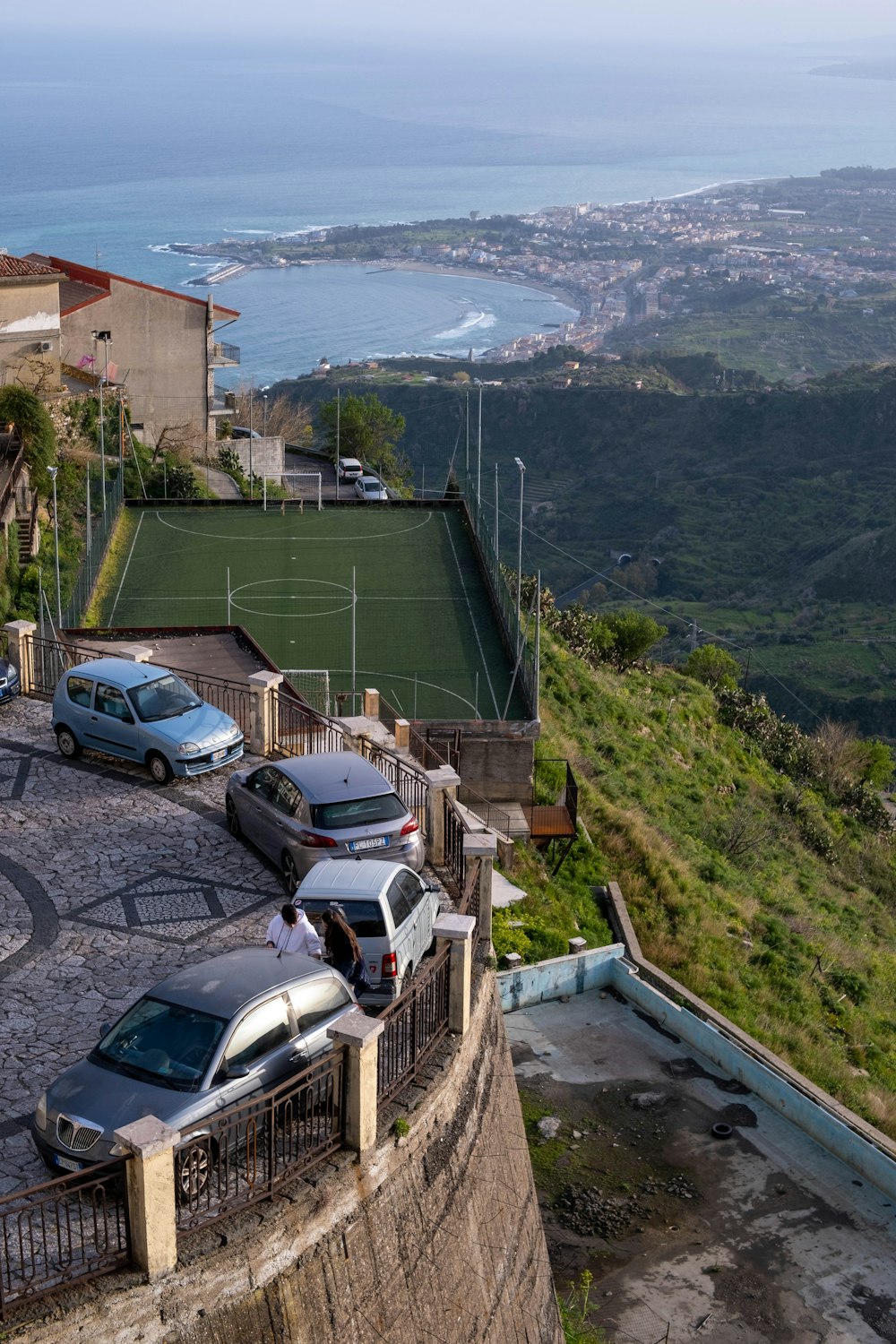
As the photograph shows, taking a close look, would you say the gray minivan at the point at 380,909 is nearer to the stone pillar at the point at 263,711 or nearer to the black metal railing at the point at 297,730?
the black metal railing at the point at 297,730

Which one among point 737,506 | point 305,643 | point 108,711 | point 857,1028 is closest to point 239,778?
point 108,711

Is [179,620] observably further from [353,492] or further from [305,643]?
[353,492]

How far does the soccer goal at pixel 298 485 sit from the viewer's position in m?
52.6

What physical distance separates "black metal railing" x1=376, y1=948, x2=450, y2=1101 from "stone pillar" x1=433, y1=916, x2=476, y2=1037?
6 centimetres

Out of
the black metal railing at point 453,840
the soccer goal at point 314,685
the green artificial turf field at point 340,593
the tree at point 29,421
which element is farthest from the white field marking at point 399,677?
the black metal railing at point 453,840

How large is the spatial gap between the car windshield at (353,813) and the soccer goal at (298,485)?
36.9m

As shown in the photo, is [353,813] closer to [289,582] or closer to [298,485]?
[289,582]

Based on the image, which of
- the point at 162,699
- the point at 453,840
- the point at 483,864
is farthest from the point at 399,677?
the point at 483,864

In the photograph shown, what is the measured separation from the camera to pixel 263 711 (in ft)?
66.1

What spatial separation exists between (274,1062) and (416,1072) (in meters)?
1.54

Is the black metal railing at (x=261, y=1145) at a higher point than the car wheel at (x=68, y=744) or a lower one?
higher

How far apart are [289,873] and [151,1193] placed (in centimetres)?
717

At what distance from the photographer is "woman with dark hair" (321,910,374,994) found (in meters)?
12.9

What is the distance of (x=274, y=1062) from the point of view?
10.8 m
